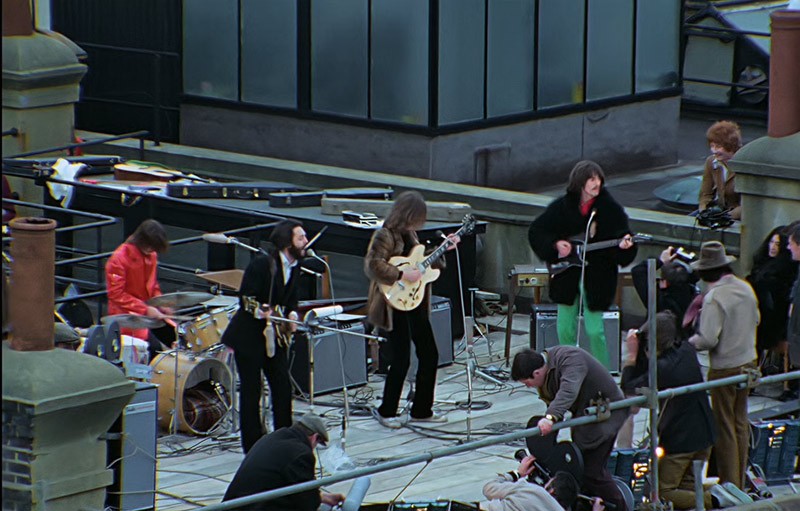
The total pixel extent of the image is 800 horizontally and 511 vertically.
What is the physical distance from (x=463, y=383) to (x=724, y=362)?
3748 mm

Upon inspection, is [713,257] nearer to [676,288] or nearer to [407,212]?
[676,288]

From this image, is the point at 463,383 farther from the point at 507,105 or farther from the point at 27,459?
the point at 507,105

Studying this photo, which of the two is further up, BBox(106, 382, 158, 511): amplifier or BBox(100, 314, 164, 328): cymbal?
BBox(100, 314, 164, 328): cymbal

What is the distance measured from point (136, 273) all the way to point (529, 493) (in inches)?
193

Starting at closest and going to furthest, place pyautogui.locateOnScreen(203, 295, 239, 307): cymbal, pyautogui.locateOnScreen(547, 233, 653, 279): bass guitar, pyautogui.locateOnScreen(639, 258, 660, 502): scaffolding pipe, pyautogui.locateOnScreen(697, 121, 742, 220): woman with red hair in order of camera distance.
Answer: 1. pyautogui.locateOnScreen(639, 258, 660, 502): scaffolding pipe
2. pyautogui.locateOnScreen(547, 233, 653, 279): bass guitar
3. pyautogui.locateOnScreen(203, 295, 239, 307): cymbal
4. pyautogui.locateOnScreen(697, 121, 742, 220): woman with red hair

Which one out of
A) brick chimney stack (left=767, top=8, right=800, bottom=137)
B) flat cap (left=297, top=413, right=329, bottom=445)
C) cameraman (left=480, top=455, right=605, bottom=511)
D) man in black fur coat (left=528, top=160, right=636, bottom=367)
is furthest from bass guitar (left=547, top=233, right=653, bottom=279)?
flat cap (left=297, top=413, right=329, bottom=445)

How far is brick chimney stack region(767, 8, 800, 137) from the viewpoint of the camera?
14.2m

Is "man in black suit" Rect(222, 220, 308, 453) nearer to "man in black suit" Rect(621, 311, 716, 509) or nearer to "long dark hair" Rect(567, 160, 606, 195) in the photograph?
"long dark hair" Rect(567, 160, 606, 195)

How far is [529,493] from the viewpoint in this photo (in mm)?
9906

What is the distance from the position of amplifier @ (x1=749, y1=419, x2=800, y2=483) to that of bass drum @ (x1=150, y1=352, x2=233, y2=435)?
14.2 feet

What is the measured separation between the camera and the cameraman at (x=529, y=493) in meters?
9.86

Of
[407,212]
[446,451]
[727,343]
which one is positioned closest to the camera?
[446,451]

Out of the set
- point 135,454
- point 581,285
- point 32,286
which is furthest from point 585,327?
point 32,286

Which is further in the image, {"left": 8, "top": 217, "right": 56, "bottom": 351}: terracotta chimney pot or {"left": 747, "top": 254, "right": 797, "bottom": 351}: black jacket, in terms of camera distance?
{"left": 747, "top": 254, "right": 797, "bottom": 351}: black jacket
